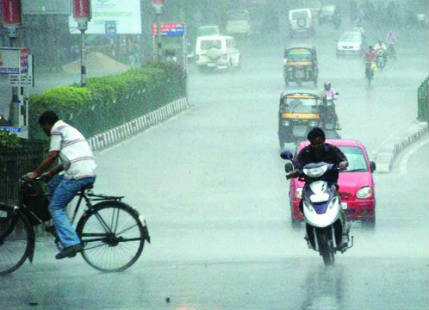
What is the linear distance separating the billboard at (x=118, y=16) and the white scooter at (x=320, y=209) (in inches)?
2458

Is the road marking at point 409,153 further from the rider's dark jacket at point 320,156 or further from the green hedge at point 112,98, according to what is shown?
the rider's dark jacket at point 320,156

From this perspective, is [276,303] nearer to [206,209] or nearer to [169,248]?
→ [169,248]

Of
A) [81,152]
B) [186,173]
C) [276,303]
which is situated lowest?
[186,173]

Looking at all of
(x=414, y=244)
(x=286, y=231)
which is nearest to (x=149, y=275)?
(x=414, y=244)

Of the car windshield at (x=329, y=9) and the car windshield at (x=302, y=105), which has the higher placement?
the car windshield at (x=329, y=9)

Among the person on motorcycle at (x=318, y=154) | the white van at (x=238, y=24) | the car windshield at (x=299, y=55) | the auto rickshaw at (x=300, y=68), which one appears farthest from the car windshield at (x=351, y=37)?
the person on motorcycle at (x=318, y=154)

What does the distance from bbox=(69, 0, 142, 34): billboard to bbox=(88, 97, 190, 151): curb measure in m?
23.2

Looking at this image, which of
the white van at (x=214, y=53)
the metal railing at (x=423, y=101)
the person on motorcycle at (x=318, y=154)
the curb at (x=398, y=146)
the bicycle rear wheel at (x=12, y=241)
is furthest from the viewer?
the white van at (x=214, y=53)

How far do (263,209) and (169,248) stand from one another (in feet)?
22.9

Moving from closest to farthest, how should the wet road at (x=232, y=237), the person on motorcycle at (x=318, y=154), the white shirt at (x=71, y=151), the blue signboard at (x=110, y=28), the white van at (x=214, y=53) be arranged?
the wet road at (x=232, y=237), the white shirt at (x=71, y=151), the person on motorcycle at (x=318, y=154), the blue signboard at (x=110, y=28), the white van at (x=214, y=53)

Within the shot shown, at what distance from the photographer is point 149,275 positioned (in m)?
12.1

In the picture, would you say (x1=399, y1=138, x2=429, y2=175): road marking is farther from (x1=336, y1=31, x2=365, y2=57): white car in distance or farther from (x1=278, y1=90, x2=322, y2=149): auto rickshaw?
(x1=336, y1=31, x2=365, y2=57): white car in distance

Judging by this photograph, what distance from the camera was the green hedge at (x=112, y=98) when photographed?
106 feet

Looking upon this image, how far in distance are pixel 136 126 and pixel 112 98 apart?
3196mm
